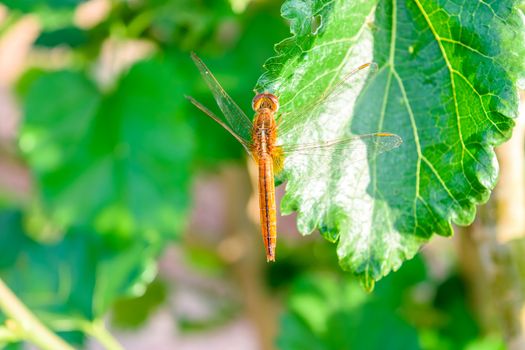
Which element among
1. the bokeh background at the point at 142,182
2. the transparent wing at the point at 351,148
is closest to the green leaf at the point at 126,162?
the bokeh background at the point at 142,182

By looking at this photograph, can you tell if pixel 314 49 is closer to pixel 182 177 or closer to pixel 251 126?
pixel 251 126

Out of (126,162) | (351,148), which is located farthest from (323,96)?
(126,162)

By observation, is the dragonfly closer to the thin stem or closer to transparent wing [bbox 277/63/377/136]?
transparent wing [bbox 277/63/377/136]

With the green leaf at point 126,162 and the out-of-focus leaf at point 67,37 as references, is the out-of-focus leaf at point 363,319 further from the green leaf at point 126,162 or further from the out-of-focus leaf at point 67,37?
the out-of-focus leaf at point 67,37

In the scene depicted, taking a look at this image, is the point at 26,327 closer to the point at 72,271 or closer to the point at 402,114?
the point at 72,271

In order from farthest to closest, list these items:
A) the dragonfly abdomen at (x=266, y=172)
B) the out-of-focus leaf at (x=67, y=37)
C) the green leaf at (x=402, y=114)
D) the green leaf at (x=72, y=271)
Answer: the out-of-focus leaf at (x=67, y=37) < the green leaf at (x=72, y=271) < the dragonfly abdomen at (x=266, y=172) < the green leaf at (x=402, y=114)

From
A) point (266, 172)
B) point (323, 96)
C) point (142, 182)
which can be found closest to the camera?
point (323, 96)

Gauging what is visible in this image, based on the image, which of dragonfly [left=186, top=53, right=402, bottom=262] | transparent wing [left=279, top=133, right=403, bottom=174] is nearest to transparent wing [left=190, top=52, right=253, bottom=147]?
dragonfly [left=186, top=53, right=402, bottom=262]
